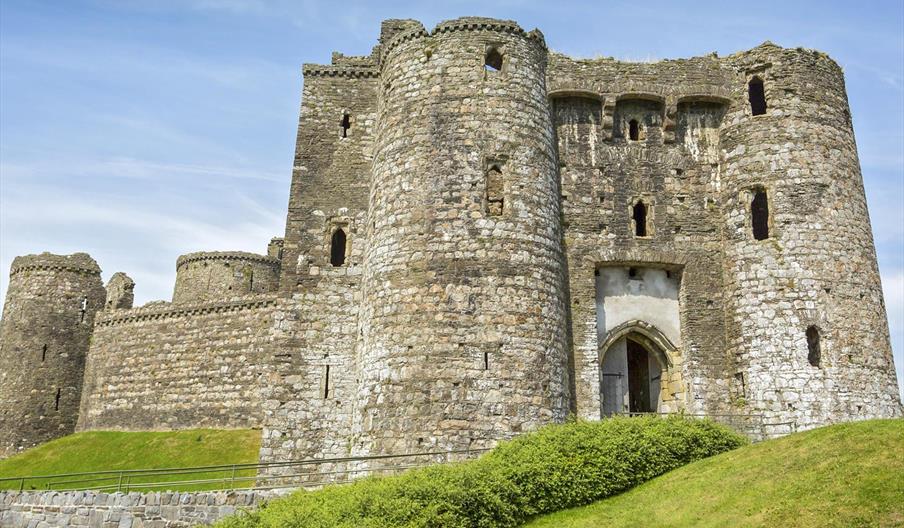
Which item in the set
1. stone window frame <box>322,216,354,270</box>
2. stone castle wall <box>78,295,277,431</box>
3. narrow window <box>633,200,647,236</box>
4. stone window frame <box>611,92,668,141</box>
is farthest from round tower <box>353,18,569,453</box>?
stone castle wall <box>78,295,277,431</box>

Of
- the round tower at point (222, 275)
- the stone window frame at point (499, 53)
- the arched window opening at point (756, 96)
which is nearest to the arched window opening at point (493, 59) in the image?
the stone window frame at point (499, 53)

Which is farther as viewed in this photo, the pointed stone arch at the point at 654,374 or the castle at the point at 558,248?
the pointed stone arch at the point at 654,374

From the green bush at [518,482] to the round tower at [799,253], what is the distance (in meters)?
4.61

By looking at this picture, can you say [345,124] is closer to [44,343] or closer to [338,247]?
[338,247]

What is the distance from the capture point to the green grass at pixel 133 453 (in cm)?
2927

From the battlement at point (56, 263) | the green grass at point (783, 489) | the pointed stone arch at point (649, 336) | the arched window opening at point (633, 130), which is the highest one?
the arched window opening at point (633, 130)

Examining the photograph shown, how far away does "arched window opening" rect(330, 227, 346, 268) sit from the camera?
24328 mm

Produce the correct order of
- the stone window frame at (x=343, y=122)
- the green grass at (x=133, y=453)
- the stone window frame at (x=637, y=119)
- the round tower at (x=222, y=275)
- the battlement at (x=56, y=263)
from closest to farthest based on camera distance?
1. the stone window frame at (x=637, y=119)
2. the stone window frame at (x=343, y=122)
3. the green grass at (x=133, y=453)
4. the battlement at (x=56, y=263)
5. the round tower at (x=222, y=275)

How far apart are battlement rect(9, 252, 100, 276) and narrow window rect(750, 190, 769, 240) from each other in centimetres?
3258

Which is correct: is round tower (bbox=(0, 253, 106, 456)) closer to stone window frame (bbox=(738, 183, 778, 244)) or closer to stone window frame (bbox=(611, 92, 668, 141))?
stone window frame (bbox=(611, 92, 668, 141))

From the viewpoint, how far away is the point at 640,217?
2411cm

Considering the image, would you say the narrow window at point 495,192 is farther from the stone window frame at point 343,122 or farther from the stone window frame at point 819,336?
the stone window frame at point 819,336

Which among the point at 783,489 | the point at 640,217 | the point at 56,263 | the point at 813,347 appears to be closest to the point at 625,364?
the point at 640,217

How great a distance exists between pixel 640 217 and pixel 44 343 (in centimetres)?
3042
